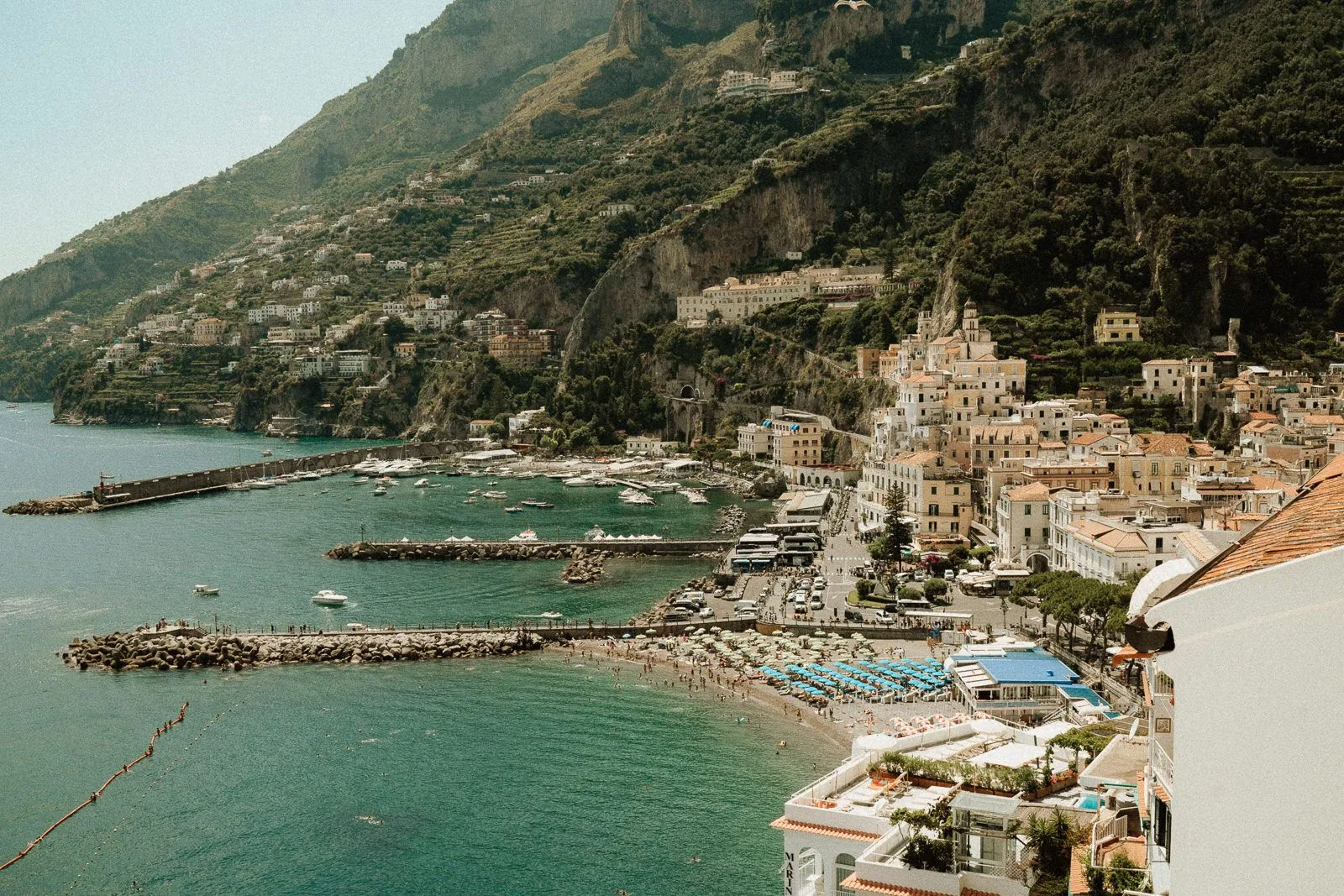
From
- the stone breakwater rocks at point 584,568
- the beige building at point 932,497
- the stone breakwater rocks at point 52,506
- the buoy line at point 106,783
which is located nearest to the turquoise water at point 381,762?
the buoy line at point 106,783

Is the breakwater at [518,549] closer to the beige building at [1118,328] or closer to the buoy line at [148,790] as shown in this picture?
the buoy line at [148,790]

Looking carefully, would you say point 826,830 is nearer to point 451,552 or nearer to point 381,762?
point 381,762

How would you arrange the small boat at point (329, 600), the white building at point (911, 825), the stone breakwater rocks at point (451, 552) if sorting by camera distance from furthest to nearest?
1. the stone breakwater rocks at point (451, 552)
2. the small boat at point (329, 600)
3. the white building at point (911, 825)

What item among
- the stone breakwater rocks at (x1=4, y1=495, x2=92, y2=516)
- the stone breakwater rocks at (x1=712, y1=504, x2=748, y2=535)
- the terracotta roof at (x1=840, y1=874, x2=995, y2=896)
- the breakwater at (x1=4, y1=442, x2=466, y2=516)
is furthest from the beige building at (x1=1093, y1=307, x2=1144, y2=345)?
the stone breakwater rocks at (x1=4, y1=495, x2=92, y2=516)

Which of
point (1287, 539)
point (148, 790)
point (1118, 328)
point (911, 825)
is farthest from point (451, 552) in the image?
point (1287, 539)

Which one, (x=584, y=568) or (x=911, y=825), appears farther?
(x=584, y=568)

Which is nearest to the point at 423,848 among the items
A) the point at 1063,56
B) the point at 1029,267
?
the point at 1029,267
